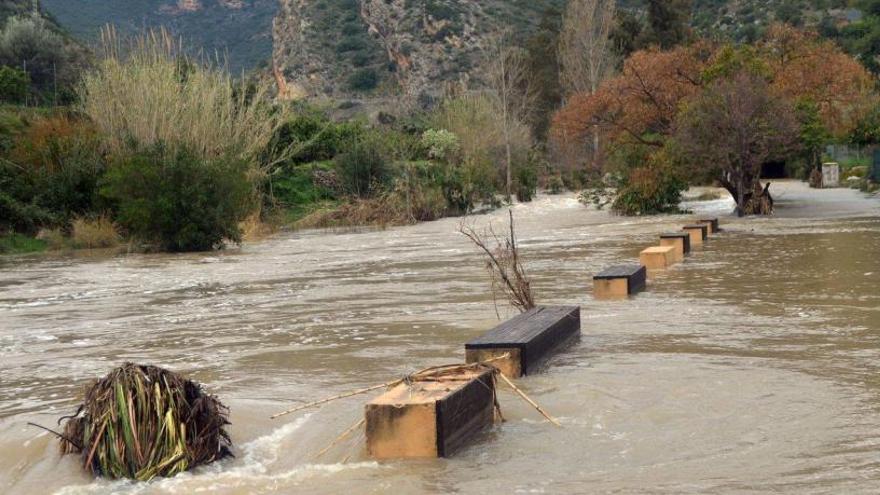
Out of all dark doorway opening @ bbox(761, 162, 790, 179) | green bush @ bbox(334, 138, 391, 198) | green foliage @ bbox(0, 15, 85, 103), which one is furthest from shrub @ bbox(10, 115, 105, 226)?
dark doorway opening @ bbox(761, 162, 790, 179)

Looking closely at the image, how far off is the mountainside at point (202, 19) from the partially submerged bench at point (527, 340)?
3824 inches

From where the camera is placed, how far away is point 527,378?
983cm

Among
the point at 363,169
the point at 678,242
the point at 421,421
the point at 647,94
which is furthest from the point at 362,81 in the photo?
the point at 421,421

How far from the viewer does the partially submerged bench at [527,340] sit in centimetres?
980

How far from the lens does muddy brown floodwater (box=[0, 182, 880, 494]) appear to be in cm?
730

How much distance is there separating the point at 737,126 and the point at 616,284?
55.5 ft

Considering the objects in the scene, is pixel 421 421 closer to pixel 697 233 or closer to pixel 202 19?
pixel 697 233

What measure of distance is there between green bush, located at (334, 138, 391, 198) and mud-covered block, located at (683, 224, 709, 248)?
56.9 ft

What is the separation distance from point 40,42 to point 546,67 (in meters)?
36.9

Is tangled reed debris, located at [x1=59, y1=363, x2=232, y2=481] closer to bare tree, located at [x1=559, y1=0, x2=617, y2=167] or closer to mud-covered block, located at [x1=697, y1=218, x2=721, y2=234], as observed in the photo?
mud-covered block, located at [x1=697, y1=218, x2=721, y2=234]

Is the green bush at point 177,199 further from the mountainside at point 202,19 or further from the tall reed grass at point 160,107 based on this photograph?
the mountainside at point 202,19

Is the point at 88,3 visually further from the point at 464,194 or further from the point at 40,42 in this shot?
the point at 464,194

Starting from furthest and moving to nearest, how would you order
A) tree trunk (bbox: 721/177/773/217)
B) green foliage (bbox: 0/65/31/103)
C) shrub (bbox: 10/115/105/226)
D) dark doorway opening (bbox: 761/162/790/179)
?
dark doorway opening (bbox: 761/162/790/179)
green foliage (bbox: 0/65/31/103)
tree trunk (bbox: 721/177/773/217)
shrub (bbox: 10/115/105/226)

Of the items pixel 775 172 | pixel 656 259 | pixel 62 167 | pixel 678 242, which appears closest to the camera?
pixel 656 259
